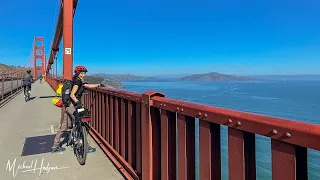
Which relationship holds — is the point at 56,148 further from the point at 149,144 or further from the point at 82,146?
the point at 149,144

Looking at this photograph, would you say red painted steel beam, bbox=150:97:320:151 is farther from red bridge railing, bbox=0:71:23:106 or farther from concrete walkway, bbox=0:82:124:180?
red bridge railing, bbox=0:71:23:106

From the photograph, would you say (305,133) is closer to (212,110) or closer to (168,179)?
(212,110)

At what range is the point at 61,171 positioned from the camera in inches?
159

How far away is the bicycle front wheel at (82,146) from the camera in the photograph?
4266mm

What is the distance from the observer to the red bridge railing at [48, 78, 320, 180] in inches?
54.3

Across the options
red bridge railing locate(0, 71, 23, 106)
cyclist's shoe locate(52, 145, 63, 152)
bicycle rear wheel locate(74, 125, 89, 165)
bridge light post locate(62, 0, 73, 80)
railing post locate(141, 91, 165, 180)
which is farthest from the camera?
red bridge railing locate(0, 71, 23, 106)

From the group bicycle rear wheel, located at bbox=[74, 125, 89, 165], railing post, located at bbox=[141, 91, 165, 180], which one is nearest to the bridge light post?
bicycle rear wheel, located at bbox=[74, 125, 89, 165]

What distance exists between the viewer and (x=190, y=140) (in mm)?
2344

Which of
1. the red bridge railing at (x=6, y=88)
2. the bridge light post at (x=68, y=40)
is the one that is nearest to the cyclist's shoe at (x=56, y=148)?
the bridge light post at (x=68, y=40)

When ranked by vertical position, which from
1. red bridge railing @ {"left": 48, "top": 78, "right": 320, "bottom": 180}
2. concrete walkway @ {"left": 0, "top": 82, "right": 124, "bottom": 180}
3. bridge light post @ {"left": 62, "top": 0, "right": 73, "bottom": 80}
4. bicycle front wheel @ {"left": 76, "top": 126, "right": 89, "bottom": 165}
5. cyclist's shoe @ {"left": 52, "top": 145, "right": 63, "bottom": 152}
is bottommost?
concrete walkway @ {"left": 0, "top": 82, "right": 124, "bottom": 180}

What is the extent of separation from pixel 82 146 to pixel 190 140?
2.57 meters

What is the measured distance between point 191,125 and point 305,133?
3.80 feet

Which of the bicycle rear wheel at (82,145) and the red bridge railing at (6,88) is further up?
the red bridge railing at (6,88)

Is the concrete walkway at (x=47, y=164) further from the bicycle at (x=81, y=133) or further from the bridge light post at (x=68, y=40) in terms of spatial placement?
the bridge light post at (x=68, y=40)
